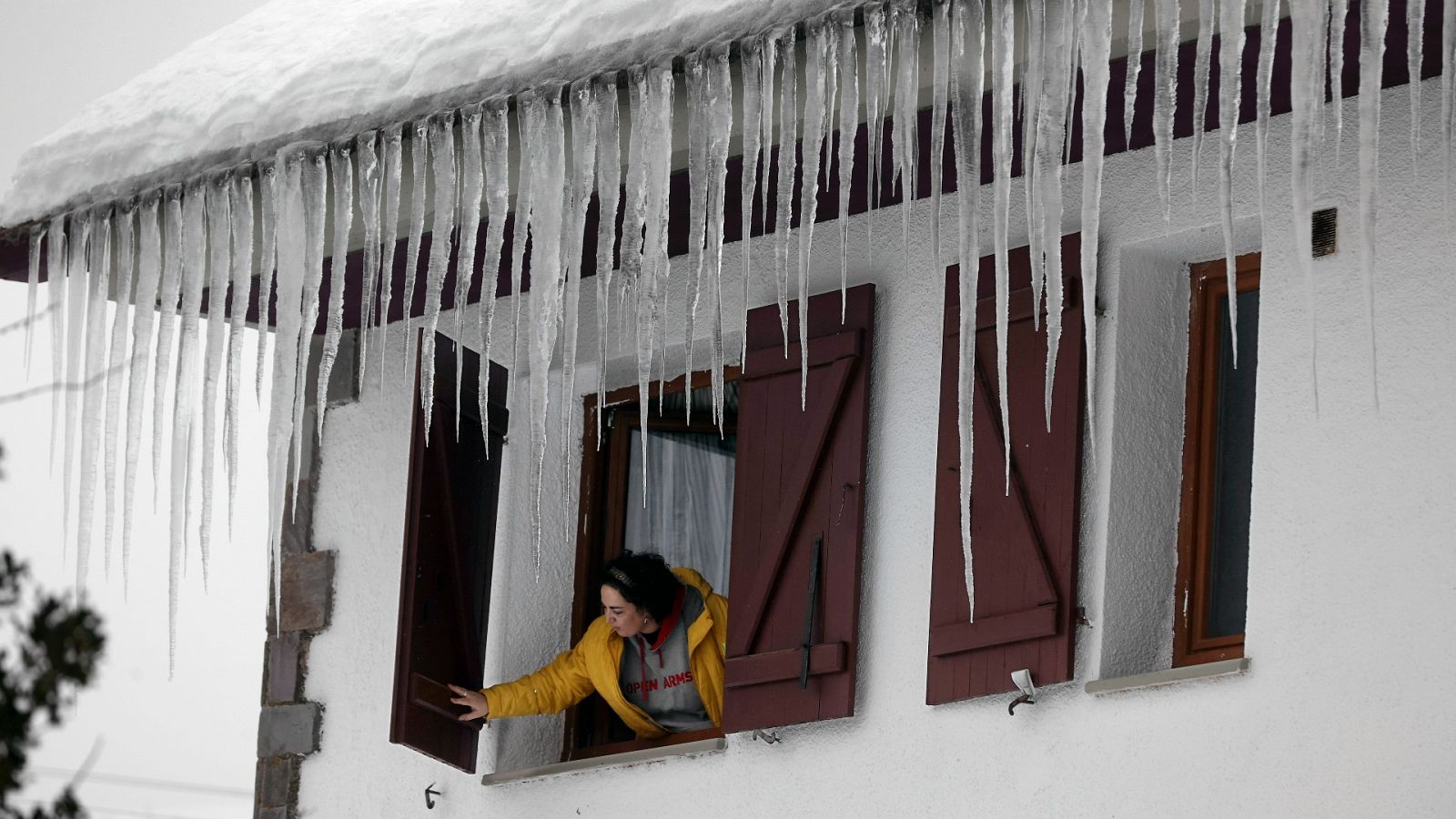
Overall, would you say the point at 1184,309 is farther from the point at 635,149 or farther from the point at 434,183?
the point at 434,183

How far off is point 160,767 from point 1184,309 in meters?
19.0

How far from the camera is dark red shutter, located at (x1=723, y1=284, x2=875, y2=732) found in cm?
634

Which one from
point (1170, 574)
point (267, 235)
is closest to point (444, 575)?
point (267, 235)

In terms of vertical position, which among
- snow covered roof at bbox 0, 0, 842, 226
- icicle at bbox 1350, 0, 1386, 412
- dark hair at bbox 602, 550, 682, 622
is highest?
snow covered roof at bbox 0, 0, 842, 226

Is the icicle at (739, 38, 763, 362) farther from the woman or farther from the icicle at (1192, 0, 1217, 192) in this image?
the woman

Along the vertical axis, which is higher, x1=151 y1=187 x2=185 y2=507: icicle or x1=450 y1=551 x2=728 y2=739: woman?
x1=151 y1=187 x2=185 y2=507: icicle

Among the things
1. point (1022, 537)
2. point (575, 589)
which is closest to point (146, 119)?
point (575, 589)

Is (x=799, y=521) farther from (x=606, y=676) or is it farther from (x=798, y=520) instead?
(x=606, y=676)

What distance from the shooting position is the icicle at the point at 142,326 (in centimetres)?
627

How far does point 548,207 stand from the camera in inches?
226

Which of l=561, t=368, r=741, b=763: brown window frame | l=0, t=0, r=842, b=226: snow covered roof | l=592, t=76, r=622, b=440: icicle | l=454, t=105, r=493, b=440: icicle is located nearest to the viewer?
l=0, t=0, r=842, b=226: snow covered roof

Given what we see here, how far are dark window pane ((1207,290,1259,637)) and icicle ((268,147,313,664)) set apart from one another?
2.22 meters

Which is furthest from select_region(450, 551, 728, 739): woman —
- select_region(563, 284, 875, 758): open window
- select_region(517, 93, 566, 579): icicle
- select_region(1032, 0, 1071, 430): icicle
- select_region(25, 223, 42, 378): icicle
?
select_region(1032, 0, 1071, 430): icicle

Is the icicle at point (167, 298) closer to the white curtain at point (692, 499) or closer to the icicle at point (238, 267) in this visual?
the icicle at point (238, 267)
